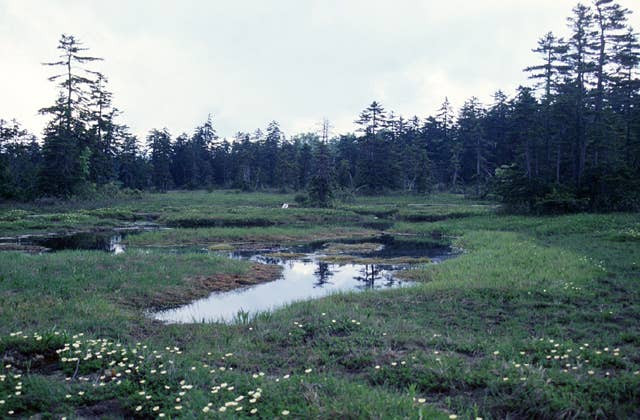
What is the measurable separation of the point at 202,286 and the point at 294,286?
3.39 meters

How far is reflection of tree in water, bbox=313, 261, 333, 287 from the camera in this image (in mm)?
18781

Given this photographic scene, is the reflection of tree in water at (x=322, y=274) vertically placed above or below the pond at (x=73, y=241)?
below

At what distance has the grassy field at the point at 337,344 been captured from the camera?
631 cm

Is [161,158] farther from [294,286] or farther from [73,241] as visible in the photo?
[294,286]

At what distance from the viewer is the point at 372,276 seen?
1978 cm

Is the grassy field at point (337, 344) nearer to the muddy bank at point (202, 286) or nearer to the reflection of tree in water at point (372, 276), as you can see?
the muddy bank at point (202, 286)

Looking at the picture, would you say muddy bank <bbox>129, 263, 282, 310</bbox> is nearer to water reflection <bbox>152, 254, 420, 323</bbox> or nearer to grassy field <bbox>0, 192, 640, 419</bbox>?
grassy field <bbox>0, 192, 640, 419</bbox>

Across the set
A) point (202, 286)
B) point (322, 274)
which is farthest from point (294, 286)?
point (202, 286)

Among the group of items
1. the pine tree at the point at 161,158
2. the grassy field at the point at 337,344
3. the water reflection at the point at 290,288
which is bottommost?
the water reflection at the point at 290,288

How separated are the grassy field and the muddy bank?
101mm

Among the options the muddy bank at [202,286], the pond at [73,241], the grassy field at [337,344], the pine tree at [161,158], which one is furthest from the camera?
the pine tree at [161,158]

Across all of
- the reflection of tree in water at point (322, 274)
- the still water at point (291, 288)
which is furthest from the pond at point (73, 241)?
the reflection of tree in water at point (322, 274)

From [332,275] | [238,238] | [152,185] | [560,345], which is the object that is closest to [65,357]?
[560,345]

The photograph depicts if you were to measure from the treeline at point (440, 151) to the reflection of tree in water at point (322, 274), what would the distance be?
19.7m
